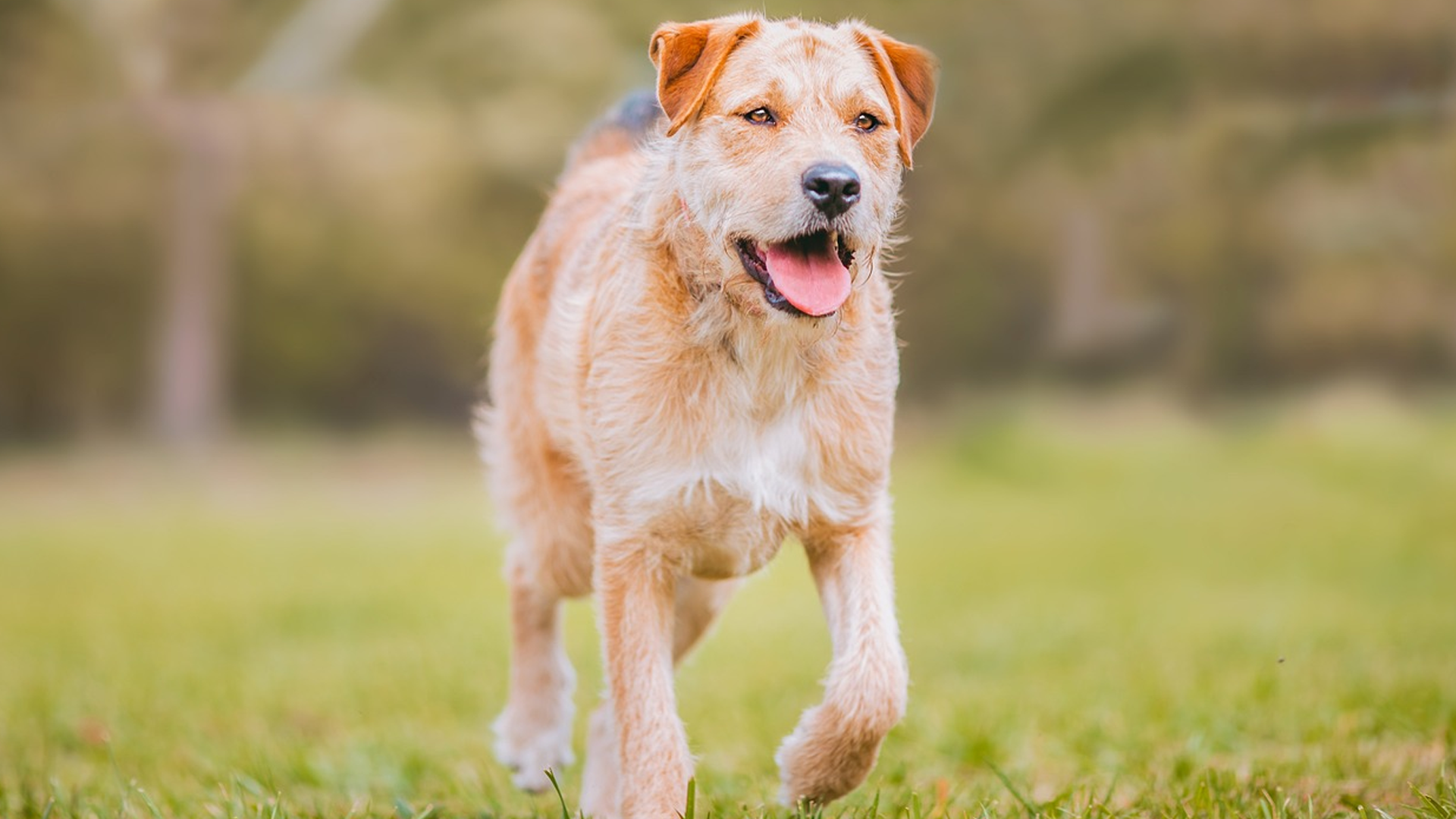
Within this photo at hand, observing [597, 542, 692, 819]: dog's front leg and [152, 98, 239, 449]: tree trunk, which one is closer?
[597, 542, 692, 819]: dog's front leg

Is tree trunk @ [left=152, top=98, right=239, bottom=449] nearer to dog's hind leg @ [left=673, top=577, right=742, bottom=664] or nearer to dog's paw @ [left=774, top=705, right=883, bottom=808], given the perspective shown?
dog's hind leg @ [left=673, top=577, right=742, bottom=664]

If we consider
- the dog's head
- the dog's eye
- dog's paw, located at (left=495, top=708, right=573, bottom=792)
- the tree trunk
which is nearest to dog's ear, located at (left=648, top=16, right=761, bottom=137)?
the dog's head

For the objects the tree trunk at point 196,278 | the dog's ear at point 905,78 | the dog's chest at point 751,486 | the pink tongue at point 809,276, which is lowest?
the tree trunk at point 196,278

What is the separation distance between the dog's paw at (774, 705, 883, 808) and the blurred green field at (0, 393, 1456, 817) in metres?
0.16

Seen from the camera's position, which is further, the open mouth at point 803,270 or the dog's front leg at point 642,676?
the dog's front leg at point 642,676

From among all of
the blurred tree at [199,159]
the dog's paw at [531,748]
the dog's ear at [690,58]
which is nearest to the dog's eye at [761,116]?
the dog's ear at [690,58]

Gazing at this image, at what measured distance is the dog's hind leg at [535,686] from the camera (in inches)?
197

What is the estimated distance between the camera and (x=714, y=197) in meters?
3.76

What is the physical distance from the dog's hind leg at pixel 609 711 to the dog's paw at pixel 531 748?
0.88ft

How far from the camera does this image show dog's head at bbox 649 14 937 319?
11.8 feet

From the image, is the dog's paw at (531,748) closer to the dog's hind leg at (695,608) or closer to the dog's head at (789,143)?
the dog's hind leg at (695,608)

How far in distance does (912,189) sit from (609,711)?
13.5 metres

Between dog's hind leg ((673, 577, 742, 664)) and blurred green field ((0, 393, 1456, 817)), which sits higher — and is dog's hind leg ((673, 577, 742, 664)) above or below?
above

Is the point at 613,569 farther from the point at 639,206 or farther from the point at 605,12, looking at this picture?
the point at 605,12
